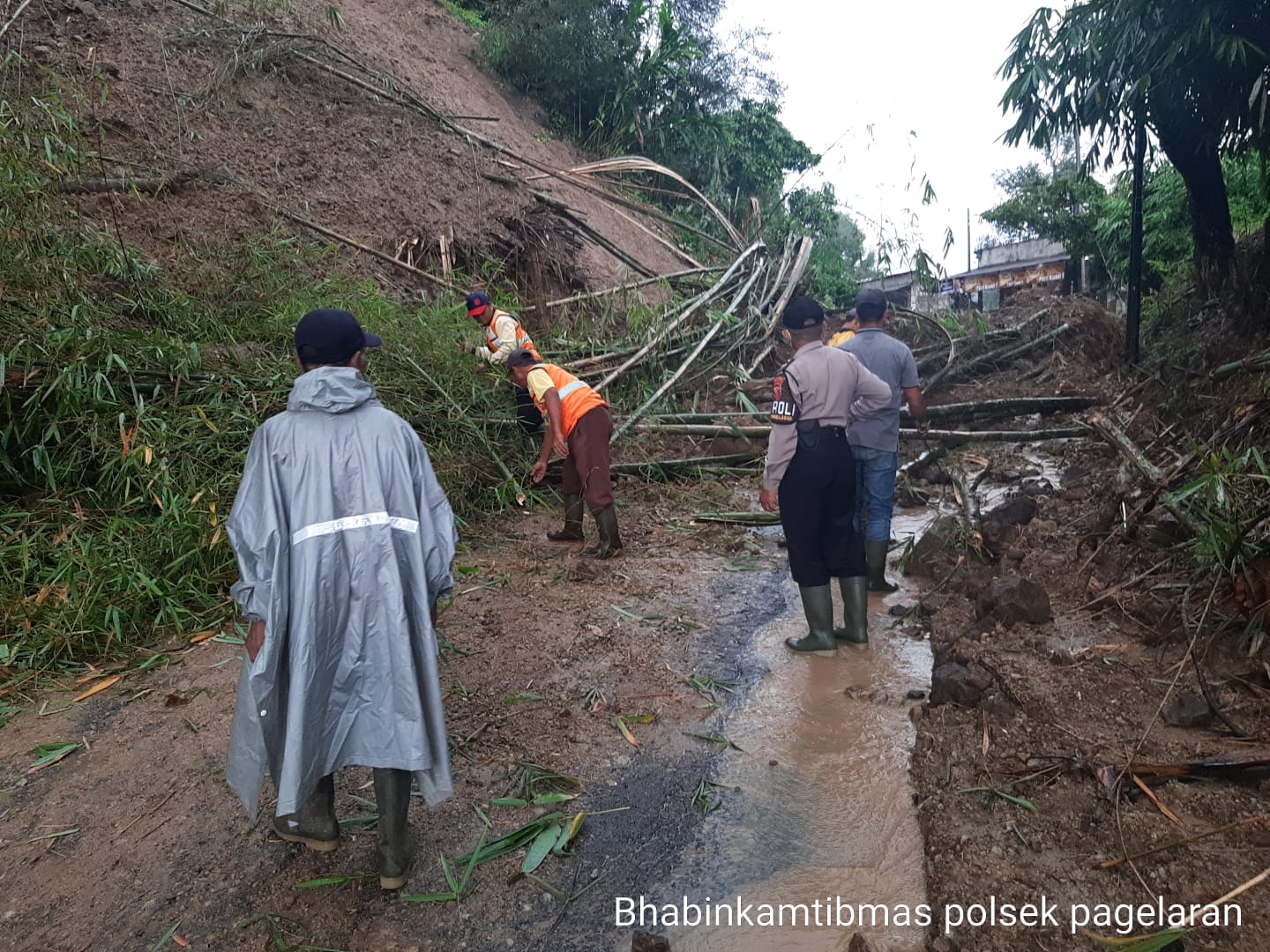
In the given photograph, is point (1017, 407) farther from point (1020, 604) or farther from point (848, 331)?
point (1020, 604)

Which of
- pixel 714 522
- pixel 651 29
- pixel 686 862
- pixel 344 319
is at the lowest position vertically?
pixel 686 862

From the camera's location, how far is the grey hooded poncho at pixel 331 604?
2.12 metres

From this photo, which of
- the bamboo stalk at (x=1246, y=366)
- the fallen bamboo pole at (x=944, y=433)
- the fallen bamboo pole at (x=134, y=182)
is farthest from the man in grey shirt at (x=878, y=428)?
the fallen bamboo pole at (x=134, y=182)

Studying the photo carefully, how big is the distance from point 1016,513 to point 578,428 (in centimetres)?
299

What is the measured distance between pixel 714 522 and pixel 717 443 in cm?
145

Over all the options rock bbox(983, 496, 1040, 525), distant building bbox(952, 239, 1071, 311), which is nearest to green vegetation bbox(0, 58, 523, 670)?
rock bbox(983, 496, 1040, 525)

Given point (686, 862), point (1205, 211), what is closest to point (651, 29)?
point (1205, 211)

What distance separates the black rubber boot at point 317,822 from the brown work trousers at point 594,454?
3.04m

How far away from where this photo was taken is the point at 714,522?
20.1ft

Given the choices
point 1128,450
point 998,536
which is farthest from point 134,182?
point 1128,450

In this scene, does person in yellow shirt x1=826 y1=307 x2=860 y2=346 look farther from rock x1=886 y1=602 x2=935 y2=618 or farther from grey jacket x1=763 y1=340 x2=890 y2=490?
rock x1=886 y1=602 x2=935 y2=618

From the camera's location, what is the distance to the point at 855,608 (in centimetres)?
397

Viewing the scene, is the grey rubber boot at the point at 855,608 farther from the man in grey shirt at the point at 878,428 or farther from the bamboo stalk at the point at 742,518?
the bamboo stalk at the point at 742,518

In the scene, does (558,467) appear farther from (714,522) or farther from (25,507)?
(25,507)
